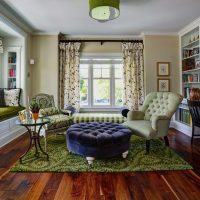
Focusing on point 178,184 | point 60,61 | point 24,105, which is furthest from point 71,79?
point 178,184

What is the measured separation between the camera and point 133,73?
522 centimetres

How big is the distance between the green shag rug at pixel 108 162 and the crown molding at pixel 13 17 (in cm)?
270

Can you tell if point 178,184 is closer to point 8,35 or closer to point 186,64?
point 186,64

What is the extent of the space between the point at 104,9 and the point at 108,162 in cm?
237

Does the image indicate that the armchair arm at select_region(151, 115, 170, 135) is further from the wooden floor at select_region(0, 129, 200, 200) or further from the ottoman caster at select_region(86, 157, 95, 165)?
the ottoman caster at select_region(86, 157, 95, 165)

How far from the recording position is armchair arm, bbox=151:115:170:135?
310 centimetres

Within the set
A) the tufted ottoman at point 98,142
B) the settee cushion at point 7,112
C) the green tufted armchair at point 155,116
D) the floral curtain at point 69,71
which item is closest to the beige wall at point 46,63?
the floral curtain at point 69,71

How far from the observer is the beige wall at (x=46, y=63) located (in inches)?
202

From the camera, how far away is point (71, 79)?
521cm

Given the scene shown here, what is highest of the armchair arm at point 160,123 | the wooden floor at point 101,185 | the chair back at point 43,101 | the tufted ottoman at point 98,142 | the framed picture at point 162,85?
the framed picture at point 162,85

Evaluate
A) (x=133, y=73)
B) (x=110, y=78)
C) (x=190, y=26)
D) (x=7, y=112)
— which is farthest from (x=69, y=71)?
(x=190, y=26)

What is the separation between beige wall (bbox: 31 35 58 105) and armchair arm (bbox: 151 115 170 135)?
2.97 meters

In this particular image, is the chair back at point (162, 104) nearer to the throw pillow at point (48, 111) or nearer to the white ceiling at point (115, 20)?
the white ceiling at point (115, 20)

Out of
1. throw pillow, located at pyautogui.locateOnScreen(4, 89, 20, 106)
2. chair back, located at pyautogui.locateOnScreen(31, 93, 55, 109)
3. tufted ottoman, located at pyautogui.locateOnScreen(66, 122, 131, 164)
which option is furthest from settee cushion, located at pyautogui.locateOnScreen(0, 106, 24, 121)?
tufted ottoman, located at pyautogui.locateOnScreen(66, 122, 131, 164)
